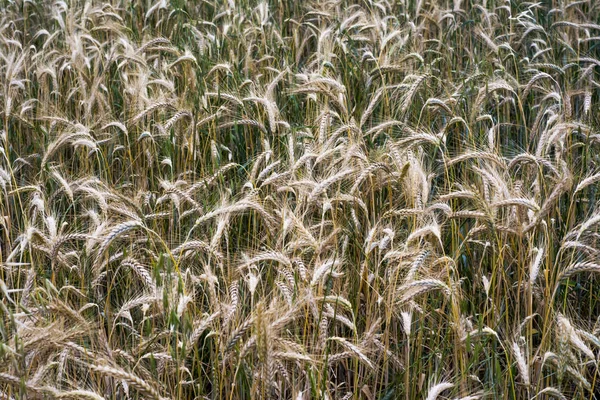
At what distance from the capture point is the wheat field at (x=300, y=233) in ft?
7.39

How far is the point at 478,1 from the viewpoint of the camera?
5508 mm

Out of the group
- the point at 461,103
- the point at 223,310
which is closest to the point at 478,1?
the point at 461,103

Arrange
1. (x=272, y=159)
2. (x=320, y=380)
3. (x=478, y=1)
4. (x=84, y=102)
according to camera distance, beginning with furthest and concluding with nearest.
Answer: (x=478, y=1)
(x=84, y=102)
(x=272, y=159)
(x=320, y=380)

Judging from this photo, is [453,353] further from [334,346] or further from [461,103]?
[461,103]

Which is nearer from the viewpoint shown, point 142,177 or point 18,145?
point 142,177

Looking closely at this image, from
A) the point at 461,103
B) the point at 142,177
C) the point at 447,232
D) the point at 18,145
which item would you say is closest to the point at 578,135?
the point at 461,103

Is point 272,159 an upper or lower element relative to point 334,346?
upper

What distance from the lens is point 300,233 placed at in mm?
2518

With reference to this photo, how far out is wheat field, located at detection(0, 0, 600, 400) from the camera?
7.39 feet

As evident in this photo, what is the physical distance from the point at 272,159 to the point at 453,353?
124cm

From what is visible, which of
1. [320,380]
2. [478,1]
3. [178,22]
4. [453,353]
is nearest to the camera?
[320,380]

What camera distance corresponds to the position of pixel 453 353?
2.56 m

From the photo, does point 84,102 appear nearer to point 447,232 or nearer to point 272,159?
point 272,159

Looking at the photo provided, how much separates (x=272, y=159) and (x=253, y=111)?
2.11 feet
